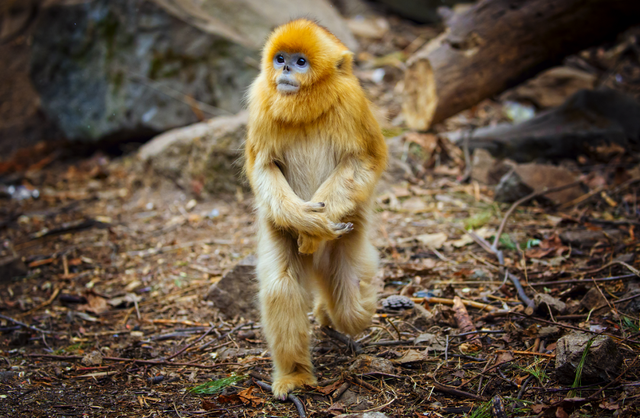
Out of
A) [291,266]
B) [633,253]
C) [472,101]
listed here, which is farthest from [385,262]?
[472,101]

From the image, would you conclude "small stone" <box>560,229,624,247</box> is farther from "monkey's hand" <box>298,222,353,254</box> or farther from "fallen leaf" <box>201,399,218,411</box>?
"fallen leaf" <box>201,399,218,411</box>

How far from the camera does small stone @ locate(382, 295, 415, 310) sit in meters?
3.94

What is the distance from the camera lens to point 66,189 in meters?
7.61

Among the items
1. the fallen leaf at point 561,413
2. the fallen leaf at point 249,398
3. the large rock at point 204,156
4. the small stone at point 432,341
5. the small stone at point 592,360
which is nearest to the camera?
the fallen leaf at point 561,413

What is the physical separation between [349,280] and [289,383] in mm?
791

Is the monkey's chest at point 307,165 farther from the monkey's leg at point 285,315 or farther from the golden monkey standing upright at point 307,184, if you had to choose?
the monkey's leg at point 285,315

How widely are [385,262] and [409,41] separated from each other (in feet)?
22.7

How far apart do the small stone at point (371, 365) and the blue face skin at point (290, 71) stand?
72.0 inches

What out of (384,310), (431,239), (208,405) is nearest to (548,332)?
(384,310)

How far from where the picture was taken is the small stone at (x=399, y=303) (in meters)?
3.94

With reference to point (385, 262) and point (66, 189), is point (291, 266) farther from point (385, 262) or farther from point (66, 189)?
point (66, 189)

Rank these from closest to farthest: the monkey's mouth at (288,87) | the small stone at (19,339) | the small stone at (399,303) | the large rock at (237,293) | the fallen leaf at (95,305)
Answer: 1. the monkey's mouth at (288,87)
2. the small stone at (19,339)
3. the small stone at (399,303)
4. the large rock at (237,293)
5. the fallen leaf at (95,305)

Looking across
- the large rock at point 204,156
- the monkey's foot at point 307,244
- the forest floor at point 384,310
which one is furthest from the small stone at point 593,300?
the large rock at point 204,156

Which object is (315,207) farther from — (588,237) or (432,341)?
(588,237)
